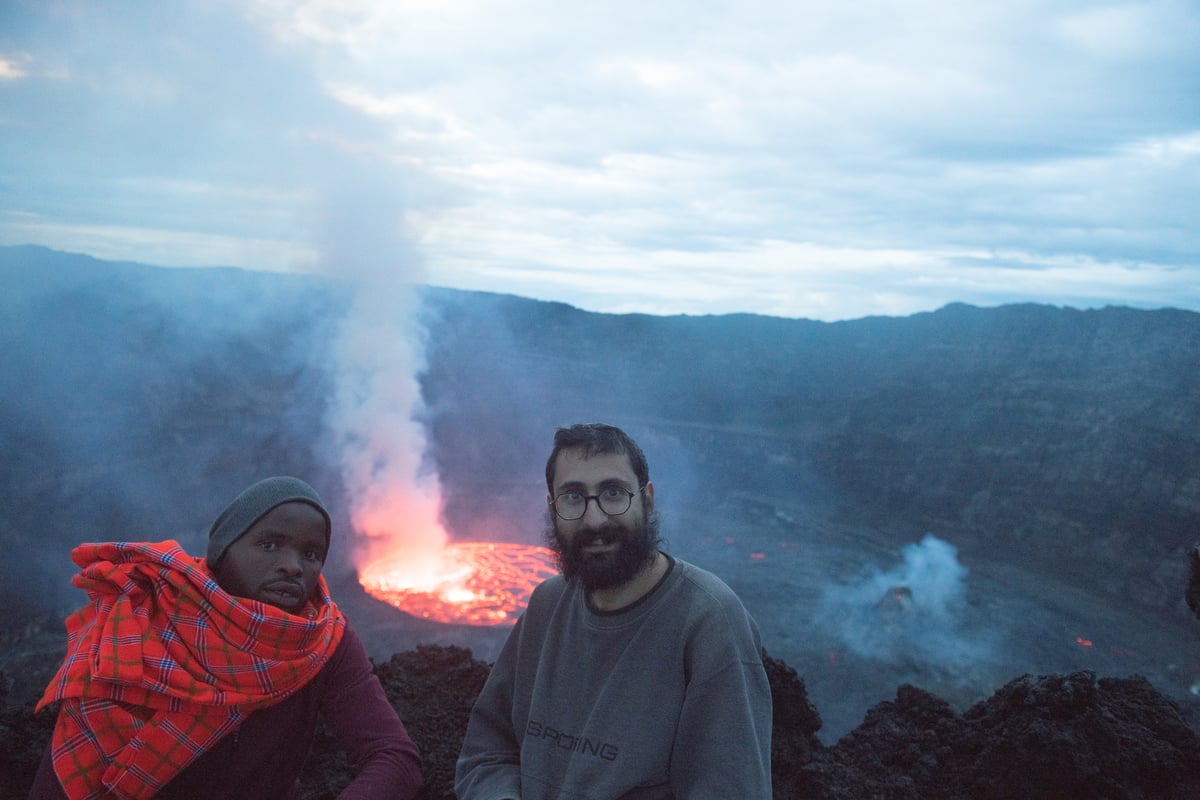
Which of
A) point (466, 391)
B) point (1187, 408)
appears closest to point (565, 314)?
point (466, 391)

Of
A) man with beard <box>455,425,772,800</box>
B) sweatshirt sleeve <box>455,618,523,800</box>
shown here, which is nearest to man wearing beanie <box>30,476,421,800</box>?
sweatshirt sleeve <box>455,618,523,800</box>

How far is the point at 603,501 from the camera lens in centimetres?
247

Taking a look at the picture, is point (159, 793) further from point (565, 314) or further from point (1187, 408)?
point (565, 314)

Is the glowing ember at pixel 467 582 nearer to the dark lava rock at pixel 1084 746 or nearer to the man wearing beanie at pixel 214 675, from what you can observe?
the dark lava rock at pixel 1084 746

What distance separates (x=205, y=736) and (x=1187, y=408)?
2778 centimetres

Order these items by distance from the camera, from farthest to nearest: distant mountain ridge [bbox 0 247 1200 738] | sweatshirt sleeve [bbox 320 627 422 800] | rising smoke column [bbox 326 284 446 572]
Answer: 1. rising smoke column [bbox 326 284 446 572]
2. distant mountain ridge [bbox 0 247 1200 738]
3. sweatshirt sleeve [bbox 320 627 422 800]

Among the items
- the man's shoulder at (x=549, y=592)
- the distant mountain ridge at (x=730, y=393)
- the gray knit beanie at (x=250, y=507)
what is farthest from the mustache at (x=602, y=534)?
the distant mountain ridge at (x=730, y=393)

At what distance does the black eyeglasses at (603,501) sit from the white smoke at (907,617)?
13092mm

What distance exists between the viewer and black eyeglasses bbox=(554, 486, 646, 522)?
246 centimetres

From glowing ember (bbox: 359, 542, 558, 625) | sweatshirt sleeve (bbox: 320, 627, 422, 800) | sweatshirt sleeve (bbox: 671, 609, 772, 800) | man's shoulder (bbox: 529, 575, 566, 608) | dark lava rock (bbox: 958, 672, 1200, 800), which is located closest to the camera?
sweatshirt sleeve (bbox: 671, 609, 772, 800)

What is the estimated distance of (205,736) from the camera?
2.24 metres

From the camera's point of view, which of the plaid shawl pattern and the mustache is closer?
the plaid shawl pattern

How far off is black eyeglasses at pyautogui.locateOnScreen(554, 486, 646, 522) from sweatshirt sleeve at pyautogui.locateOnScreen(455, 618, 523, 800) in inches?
20.4

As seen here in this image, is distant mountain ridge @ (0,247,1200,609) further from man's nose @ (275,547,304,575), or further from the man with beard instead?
the man with beard
